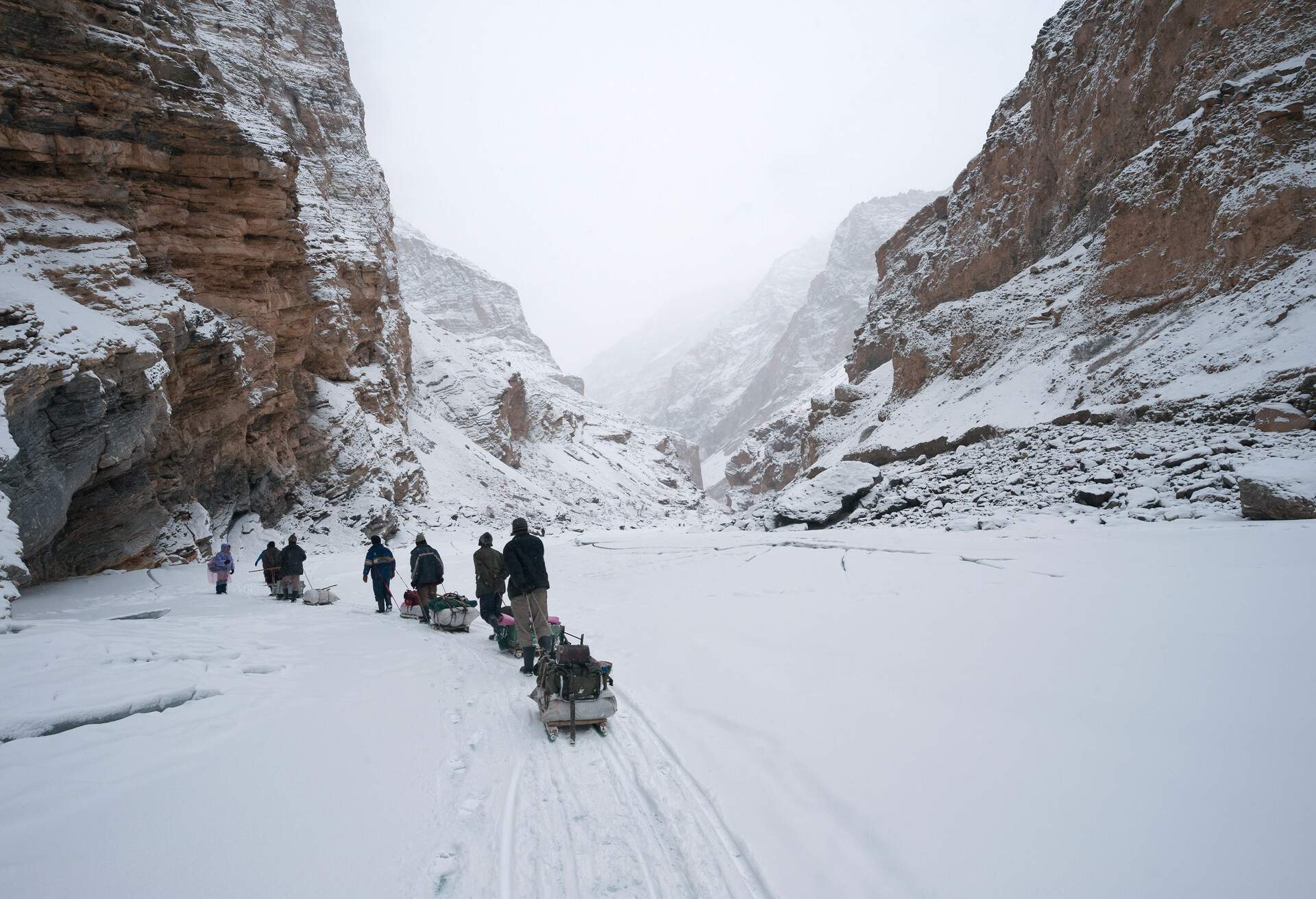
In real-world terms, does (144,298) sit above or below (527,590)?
above

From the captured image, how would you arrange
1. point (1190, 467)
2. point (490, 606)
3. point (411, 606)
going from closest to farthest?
1. point (490, 606)
2. point (411, 606)
3. point (1190, 467)

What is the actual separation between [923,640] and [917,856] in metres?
2.89

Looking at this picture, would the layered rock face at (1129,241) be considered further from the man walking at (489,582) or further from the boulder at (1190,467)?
the man walking at (489,582)

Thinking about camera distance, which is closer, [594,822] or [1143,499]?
[594,822]

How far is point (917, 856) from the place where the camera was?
2965 millimetres

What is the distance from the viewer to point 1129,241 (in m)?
18.5

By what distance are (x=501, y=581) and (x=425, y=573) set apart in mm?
2391

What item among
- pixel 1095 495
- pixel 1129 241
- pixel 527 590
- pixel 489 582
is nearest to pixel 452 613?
pixel 489 582

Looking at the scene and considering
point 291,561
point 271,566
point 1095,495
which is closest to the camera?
point 1095,495

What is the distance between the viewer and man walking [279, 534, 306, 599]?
37.9ft

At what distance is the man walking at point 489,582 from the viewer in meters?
7.50

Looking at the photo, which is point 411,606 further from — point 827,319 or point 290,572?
point 827,319

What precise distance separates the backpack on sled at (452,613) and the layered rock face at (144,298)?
647 centimetres

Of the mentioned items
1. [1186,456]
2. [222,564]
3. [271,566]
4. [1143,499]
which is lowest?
[271,566]
